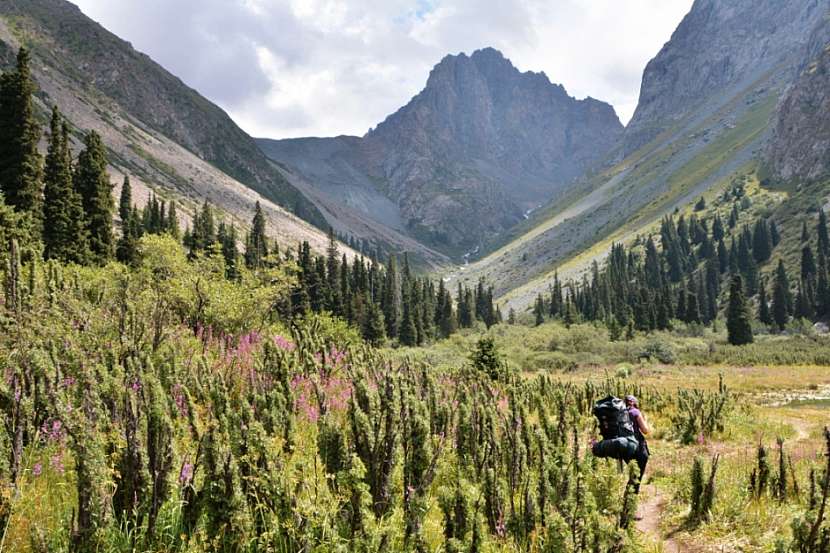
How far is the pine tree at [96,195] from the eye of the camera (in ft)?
156

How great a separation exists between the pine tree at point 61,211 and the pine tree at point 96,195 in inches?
115

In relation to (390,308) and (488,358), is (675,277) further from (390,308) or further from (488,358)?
(488,358)

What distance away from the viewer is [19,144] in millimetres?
Answer: 38625

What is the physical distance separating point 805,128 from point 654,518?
673 ft

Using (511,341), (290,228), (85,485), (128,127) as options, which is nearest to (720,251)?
(511,341)

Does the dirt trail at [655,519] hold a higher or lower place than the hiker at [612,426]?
lower

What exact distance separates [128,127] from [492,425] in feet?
700

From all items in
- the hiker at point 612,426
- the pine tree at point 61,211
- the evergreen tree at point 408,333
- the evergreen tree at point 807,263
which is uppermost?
the evergreen tree at point 807,263

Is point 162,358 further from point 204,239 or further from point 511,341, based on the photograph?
point 204,239

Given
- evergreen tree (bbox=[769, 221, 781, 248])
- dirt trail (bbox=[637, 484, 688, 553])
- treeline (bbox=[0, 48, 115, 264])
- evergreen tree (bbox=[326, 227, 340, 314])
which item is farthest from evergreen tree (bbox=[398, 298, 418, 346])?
evergreen tree (bbox=[769, 221, 781, 248])

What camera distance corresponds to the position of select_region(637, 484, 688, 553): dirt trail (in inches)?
282

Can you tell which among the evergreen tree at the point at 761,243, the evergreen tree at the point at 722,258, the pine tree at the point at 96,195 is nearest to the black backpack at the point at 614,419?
the pine tree at the point at 96,195

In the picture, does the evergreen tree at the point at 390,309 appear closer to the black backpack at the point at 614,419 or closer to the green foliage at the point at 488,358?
the green foliage at the point at 488,358

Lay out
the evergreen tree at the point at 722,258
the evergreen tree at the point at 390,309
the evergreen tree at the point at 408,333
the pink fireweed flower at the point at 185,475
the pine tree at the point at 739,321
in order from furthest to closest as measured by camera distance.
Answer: the evergreen tree at the point at 722,258
the evergreen tree at the point at 390,309
the evergreen tree at the point at 408,333
the pine tree at the point at 739,321
the pink fireweed flower at the point at 185,475
